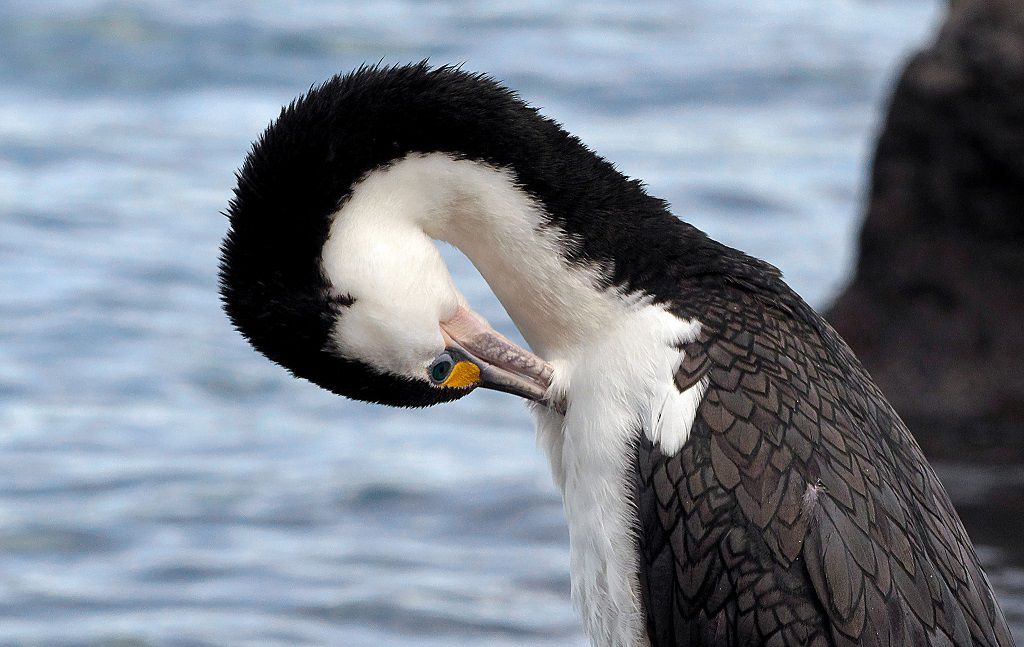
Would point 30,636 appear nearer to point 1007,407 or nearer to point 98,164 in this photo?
point 1007,407

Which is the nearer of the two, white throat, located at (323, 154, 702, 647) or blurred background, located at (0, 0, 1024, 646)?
white throat, located at (323, 154, 702, 647)

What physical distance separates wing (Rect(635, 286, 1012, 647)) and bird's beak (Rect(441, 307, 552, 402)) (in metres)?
0.39

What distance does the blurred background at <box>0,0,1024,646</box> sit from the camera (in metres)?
7.54

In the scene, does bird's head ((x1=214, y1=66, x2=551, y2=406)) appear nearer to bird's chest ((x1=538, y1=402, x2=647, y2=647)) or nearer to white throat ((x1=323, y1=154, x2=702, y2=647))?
white throat ((x1=323, y1=154, x2=702, y2=647))

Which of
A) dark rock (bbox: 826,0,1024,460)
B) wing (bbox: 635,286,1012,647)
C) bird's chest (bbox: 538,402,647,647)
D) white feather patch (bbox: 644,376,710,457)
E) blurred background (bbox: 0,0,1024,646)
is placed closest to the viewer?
wing (bbox: 635,286,1012,647)

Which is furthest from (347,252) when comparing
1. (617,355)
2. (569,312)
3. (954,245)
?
(954,245)

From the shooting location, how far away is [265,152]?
167 inches

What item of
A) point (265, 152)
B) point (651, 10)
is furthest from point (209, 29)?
point (265, 152)

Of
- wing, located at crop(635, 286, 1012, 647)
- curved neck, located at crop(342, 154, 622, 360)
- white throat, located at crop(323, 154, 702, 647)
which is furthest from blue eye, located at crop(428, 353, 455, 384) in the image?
wing, located at crop(635, 286, 1012, 647)

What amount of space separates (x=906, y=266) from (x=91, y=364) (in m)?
4.72

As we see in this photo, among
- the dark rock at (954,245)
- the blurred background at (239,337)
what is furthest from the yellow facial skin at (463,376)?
the dark rock at (954,245)

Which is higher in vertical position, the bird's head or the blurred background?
the blurred background

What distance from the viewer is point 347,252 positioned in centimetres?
416

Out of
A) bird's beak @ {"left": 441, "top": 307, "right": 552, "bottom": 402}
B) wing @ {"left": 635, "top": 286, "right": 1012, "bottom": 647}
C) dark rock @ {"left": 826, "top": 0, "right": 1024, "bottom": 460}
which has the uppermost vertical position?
dark rock @ {"left": 826, "top": 0, "right": 1024, "bottom": 460}
